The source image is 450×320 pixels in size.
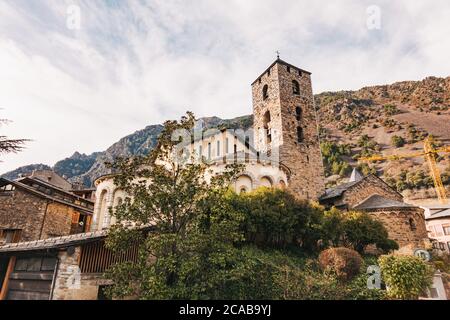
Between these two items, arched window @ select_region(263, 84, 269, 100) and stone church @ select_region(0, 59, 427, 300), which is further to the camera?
arched window @ select_region(263, 84, 269, 100)

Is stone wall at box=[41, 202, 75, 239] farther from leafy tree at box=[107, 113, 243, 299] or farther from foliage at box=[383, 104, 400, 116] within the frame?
foliage at box=[383, 104, 400, 116]

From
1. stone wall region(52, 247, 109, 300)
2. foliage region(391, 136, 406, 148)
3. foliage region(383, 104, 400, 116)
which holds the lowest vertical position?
stone wall region(52, 247, 109, 300)

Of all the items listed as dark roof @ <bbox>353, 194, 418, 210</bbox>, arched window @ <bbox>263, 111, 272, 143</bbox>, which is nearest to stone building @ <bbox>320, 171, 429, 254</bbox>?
dark roof @ <bbox>353, 194, 418, 210</bbox>

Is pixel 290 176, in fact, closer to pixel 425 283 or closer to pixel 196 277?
pixel 425 283

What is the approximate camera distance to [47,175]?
127 feet

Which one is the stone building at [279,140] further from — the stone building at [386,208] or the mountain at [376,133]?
the mountain at [376,133]

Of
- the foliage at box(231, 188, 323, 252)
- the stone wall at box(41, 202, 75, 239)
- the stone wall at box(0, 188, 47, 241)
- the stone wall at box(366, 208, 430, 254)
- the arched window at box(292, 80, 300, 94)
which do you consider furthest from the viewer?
the arched window at box(292, 80, 300, 94)

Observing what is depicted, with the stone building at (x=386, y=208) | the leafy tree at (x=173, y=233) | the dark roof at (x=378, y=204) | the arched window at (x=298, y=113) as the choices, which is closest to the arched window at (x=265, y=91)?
the arched window at (x=298, y=113)

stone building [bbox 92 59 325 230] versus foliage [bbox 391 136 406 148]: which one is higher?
foliage [bbox 391 136 406 148]

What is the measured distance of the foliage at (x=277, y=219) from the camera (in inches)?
593

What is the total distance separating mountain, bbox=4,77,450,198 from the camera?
229 feet

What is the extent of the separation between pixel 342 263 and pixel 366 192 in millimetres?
14919

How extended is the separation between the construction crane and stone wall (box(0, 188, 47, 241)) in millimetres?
63945

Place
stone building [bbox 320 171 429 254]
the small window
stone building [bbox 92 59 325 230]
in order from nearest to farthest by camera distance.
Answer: stone building [bbox 320 171 429 254] < stone building [bbox 92 59 325 230] < the small window
